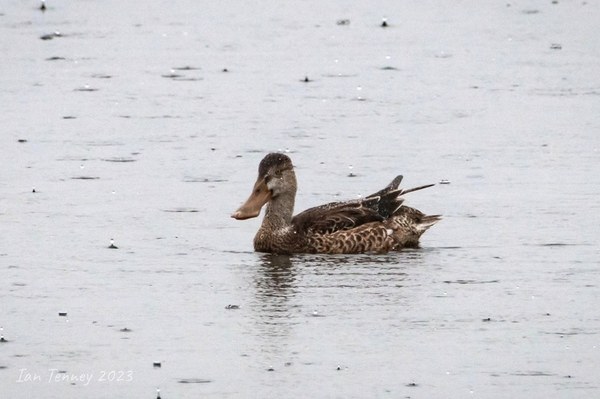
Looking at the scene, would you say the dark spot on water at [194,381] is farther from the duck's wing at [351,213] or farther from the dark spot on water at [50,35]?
the dark spot on water at [50,35]

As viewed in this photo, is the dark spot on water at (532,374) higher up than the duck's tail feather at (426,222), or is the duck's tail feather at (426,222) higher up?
the duck's tail feather at (426,222)

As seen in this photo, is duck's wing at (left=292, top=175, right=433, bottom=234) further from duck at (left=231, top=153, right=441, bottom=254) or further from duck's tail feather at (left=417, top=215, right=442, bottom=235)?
duck's tail feather at (left=417, top=215, right=442, bottom=235)

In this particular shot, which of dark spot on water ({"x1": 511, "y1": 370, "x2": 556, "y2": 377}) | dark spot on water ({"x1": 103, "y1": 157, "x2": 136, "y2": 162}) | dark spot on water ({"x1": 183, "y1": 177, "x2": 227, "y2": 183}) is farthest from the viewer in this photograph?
dark spot on water ({"x1": 103, "y1": 157, "x2": 136, "y2": 162})

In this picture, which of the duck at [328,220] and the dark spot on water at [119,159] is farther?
the dark spot on water at [119,159]

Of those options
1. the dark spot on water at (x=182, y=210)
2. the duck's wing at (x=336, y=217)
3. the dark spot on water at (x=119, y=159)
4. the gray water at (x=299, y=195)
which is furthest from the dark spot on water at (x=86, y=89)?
the duck's wing at (x=336, y=217)

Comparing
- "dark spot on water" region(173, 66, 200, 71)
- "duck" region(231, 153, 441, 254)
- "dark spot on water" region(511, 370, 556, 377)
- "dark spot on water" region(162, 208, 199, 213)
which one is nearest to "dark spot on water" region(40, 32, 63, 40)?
"dark spot on water" region(173, 66, 200, 71)

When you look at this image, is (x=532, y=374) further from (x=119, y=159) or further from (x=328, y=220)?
(x=119, y=159)

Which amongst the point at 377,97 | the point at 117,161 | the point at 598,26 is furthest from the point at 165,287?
the point at 598,26

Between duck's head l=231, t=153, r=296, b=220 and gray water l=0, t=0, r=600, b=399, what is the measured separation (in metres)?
0.41

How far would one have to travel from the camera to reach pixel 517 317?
37.1 ft

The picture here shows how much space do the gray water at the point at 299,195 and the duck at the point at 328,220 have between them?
0.19 meters

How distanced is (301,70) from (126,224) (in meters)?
7.64

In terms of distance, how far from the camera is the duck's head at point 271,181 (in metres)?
14.2

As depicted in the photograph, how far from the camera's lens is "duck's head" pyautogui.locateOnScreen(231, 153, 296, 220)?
1422 cm
